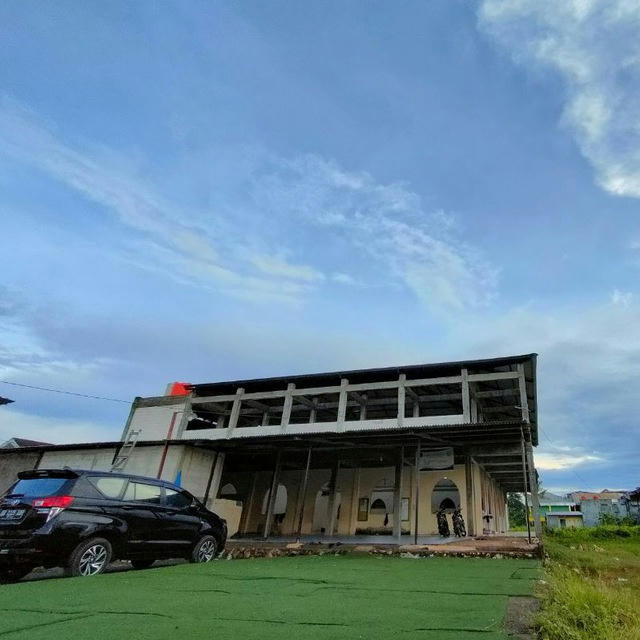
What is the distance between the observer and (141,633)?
117 inches

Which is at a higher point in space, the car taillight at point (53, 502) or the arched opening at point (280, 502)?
the arched opening at point (280, 502)

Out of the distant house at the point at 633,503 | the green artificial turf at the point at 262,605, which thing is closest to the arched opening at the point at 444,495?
the green artificial turf at the point at 262,605

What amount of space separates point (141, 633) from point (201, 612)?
2.46 feet

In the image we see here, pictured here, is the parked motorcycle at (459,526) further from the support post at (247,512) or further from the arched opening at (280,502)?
the support post at (247,512)

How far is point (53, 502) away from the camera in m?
5.91

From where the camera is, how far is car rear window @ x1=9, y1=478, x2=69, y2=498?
607 cm

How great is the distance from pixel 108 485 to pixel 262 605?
3.86 m

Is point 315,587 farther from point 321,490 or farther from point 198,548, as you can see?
point 321,490

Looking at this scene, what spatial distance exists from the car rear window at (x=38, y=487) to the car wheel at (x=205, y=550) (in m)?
2.73

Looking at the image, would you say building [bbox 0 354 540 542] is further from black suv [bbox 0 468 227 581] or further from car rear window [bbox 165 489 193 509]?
black suv [bbox 0 468 227 581]

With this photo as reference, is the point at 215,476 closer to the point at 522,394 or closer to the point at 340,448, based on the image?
the point at 340,448

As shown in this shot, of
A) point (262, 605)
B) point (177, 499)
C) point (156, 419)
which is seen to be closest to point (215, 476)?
point (156, 419)

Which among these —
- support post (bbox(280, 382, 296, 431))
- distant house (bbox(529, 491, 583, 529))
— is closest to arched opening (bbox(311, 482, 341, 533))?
support post (bbox(280, 382, 296, 431))

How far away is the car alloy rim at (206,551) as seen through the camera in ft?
26.0
